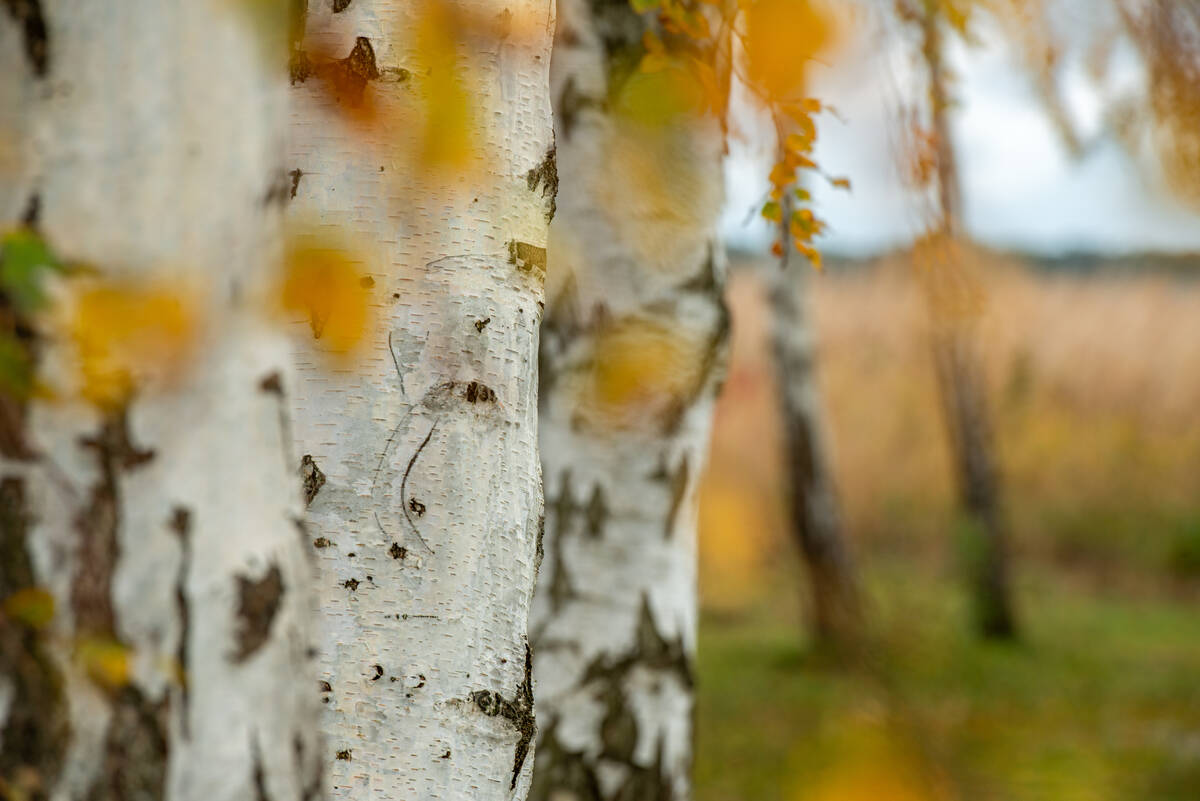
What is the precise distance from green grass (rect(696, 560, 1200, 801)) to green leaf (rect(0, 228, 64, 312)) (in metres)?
1.62

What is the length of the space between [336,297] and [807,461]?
4421 millimetres

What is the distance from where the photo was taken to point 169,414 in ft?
2.21

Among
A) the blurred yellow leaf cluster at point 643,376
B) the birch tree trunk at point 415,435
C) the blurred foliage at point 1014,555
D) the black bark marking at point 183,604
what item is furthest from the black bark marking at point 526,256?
the blurred foliage at point 1014,555

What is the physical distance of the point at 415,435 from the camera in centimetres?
108

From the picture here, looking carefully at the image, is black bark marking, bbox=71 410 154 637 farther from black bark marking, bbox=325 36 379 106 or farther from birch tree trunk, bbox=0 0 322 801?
black bark marking, bbox=325 36 379 106

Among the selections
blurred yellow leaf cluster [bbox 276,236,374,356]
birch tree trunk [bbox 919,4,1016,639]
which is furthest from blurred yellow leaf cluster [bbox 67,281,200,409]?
birch tree trunk [bbox 919,4,1016,639]

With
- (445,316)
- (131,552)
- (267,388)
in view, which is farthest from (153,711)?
(445,316)

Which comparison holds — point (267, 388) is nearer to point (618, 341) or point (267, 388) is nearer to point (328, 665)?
point (328, 665)

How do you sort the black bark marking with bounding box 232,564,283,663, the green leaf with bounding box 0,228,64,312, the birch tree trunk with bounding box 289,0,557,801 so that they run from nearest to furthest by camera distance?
the green leaf with bounding box 0,228,64,312
the black bark marking with bounding box 232,564,283,663
the birch tree trunk with bounding box 289,0,557,801

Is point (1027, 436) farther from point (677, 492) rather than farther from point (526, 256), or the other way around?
point (526, 256)

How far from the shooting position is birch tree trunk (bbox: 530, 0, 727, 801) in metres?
1.87

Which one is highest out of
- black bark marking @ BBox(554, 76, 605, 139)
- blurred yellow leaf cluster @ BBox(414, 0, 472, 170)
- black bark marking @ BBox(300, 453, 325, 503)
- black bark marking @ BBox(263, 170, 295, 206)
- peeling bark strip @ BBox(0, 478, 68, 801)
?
black bark marking @ BBox(554, 76, 605, 139)

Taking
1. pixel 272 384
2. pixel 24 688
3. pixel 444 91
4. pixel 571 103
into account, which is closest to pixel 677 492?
pixel 571 103

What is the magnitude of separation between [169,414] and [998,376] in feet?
28.7
